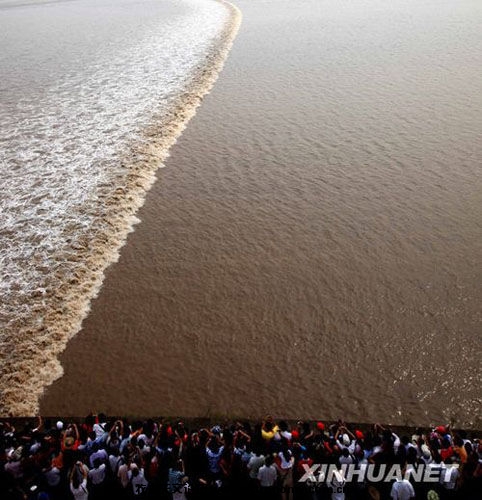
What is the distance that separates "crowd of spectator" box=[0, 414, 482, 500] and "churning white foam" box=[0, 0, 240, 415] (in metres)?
2.09

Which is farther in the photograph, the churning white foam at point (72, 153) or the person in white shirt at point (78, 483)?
the churning white foam at point (72, 153)

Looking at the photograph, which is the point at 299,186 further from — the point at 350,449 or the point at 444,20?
the point at 444,20

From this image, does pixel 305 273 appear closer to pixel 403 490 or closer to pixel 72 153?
pixel 403 490

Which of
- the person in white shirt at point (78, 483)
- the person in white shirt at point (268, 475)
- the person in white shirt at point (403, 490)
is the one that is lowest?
the person in white shirt at point (78, 483)

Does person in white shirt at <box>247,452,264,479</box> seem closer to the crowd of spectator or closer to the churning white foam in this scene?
the crowd of spectator

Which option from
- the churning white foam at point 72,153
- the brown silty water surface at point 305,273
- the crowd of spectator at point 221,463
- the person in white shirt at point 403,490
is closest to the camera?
the person in white shirt at point 403,490

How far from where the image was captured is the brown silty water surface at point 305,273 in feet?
27.1

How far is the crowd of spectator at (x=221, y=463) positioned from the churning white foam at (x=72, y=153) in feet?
6.86

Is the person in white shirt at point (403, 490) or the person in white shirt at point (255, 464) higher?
the person in white shirt at point (403, 490)

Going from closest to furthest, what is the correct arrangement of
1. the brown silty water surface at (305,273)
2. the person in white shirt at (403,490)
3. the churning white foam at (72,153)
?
the person in white shirt at (403,490) < the brown silty water surface at (305,273) < the churning white foam at (72,153)

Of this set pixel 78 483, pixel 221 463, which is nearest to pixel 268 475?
pixel 221 463

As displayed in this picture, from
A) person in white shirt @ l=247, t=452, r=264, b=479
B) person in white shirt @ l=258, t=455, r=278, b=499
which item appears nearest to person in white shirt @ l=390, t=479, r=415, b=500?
person in white shirt @ l=258, t=455, r=278, b=499

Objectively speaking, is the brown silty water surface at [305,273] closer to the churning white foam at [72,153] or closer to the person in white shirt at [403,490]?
the churning white foam at [72,153]

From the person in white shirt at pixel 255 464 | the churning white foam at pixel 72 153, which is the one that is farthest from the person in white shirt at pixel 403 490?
the churning white foam at pixel 72 153
